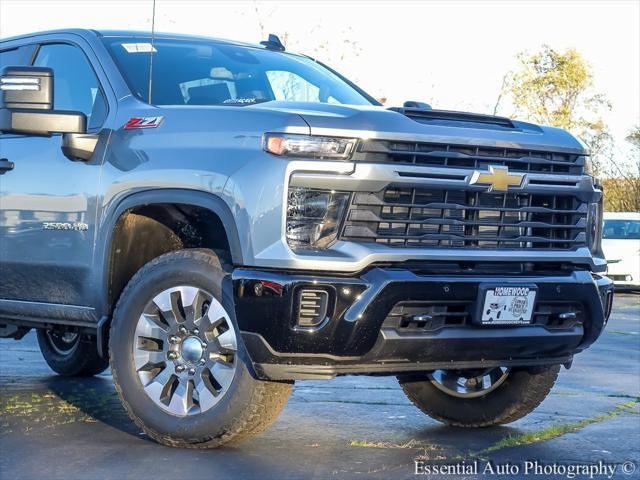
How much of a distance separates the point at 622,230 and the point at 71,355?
50.0 feet

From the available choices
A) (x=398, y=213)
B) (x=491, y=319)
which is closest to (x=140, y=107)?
(x=398, y=213)

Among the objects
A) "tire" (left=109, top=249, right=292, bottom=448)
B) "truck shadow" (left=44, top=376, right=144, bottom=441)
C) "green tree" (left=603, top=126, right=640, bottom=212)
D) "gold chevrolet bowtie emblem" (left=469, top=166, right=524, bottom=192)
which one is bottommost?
"green tree" (left=603, top=126, right=640, bottom=212)

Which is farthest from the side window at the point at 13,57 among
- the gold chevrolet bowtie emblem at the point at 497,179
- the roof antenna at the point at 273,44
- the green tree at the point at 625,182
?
the green tree at the point at 625,182

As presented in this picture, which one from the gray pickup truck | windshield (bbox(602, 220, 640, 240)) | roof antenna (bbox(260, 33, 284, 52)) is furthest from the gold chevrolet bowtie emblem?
windshield (bbox(602, 220, 640, 240))

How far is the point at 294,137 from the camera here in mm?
4867

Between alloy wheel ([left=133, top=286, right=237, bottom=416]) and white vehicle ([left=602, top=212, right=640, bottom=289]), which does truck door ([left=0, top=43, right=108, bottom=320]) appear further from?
white vehicle ([left=602, top=212, right=640, bottom=289])

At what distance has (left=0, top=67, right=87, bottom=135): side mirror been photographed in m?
5.63

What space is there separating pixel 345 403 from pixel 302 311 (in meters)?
2.12

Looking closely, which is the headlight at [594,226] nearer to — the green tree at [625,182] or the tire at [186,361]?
the tire at [186,361]

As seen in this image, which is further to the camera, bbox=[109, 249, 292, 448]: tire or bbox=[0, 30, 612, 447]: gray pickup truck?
bbox=[109, 249, 292, 448]: tire

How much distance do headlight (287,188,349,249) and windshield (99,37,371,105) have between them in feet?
2.55

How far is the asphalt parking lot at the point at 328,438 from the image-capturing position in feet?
16.0

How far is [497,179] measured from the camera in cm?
522

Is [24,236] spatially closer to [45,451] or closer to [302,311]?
[45,451]
